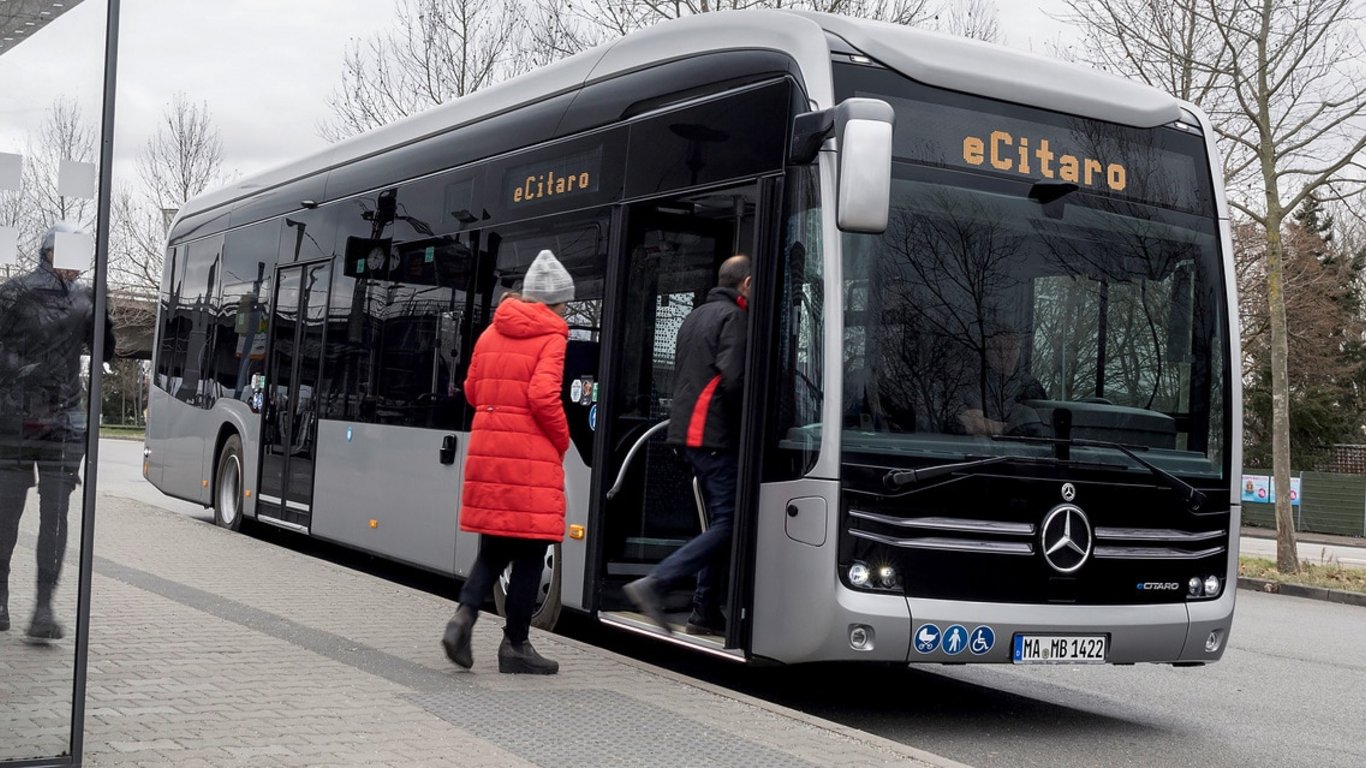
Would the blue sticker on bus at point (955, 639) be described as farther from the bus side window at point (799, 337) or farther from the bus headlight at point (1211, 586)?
the bus headlight at point (1211, 586)

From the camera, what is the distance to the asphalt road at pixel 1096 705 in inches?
272

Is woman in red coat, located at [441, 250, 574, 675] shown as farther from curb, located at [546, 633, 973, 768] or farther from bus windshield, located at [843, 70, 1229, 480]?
bus windshield, located at [843, 70, 1229, 480]

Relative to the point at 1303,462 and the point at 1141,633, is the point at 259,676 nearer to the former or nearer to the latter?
the point at 1141,633

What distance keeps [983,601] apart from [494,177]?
461 centimetres

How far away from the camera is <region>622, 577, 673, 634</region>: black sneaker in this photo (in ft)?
24.7

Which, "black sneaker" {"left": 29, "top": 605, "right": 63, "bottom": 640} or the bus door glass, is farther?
the bus door glass

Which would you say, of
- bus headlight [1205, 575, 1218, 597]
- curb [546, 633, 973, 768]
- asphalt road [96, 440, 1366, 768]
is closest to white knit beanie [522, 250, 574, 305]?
curb [546, 633, 973, 768]

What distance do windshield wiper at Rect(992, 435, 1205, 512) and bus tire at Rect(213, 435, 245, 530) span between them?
8.94 m

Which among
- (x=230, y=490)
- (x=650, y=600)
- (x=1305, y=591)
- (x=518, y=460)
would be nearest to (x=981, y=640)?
(x=650, y=600)

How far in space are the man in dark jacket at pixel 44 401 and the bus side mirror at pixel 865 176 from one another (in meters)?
3.05

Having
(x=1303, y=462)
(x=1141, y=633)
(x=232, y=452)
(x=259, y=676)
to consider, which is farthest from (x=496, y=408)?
(x=1303, y=462)

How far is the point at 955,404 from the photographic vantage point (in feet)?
22.6

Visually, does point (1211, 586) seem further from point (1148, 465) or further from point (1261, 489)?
point (1261, 489)

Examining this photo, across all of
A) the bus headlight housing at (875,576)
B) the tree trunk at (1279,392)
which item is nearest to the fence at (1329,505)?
the tree trunk at (1279,392)
